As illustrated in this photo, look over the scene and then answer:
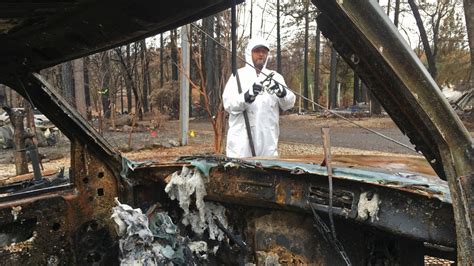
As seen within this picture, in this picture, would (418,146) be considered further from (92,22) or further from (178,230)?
(178,230)

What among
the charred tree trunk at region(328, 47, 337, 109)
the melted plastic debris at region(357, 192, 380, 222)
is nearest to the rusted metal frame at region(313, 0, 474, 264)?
the melted plastic debris at region(357, 192, 380, 222)

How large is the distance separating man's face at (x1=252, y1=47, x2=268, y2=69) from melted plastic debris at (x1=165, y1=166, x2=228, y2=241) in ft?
6.44

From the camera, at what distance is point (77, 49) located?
1833mm

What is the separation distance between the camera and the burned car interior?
1.21m

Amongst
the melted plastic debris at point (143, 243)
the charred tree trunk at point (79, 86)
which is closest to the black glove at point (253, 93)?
the melted plastic debris at point (143, 243)

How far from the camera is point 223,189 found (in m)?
2.31

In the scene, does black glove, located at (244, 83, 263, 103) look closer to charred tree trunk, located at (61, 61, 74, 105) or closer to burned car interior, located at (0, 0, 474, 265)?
burned car interior, located at (0, 0, 474, 265)

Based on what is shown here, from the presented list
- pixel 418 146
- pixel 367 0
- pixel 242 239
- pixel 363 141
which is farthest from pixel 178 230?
pixel 363 141

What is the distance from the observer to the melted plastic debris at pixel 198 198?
2387 mm

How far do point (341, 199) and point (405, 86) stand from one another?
2.56 feet

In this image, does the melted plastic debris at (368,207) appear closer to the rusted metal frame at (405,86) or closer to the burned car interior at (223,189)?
the burned car interior at (223,189)

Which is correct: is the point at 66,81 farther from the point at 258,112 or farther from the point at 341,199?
the point at 341,199

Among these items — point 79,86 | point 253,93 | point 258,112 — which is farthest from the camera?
point 79,86

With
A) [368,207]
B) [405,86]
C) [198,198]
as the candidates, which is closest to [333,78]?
[198,198]
